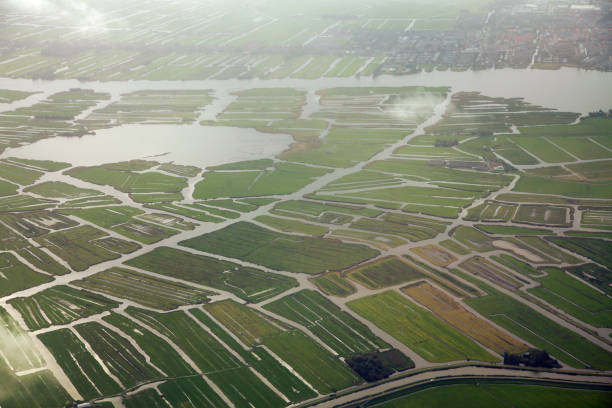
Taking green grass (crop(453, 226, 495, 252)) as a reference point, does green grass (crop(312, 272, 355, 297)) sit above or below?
below

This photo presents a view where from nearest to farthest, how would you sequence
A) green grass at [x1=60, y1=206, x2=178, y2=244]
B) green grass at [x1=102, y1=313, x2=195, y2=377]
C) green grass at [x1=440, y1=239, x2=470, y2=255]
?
green grass at [x1=102, y1=313, x2=195, y2=377]
green grass at [x1=440, y1=239, x2=470, y2=255]
green grass at [x1=60, y1=206, x2=178, y2=244]

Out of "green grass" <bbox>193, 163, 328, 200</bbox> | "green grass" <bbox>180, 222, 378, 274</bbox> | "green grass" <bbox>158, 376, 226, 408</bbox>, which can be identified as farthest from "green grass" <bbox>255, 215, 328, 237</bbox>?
"green grass" <bbox>158, 376, 226, 408</bbox>

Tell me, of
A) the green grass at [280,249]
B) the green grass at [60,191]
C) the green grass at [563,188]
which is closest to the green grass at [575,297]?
the green grass at [280,249]

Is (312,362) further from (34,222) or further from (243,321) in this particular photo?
(34,222)

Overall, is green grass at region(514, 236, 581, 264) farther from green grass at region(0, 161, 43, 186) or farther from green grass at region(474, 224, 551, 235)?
green grass at region(0, 161, 43, 186)

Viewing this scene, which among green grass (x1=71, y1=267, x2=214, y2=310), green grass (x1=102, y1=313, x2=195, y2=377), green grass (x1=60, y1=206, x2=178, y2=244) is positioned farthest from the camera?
green grass (x1=60, y1=206, x2=178, y2=244)

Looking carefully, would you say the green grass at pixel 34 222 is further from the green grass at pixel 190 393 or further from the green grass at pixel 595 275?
the green grass at pixel 595 275

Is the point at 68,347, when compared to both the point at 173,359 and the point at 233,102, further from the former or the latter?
the point at 233,102
